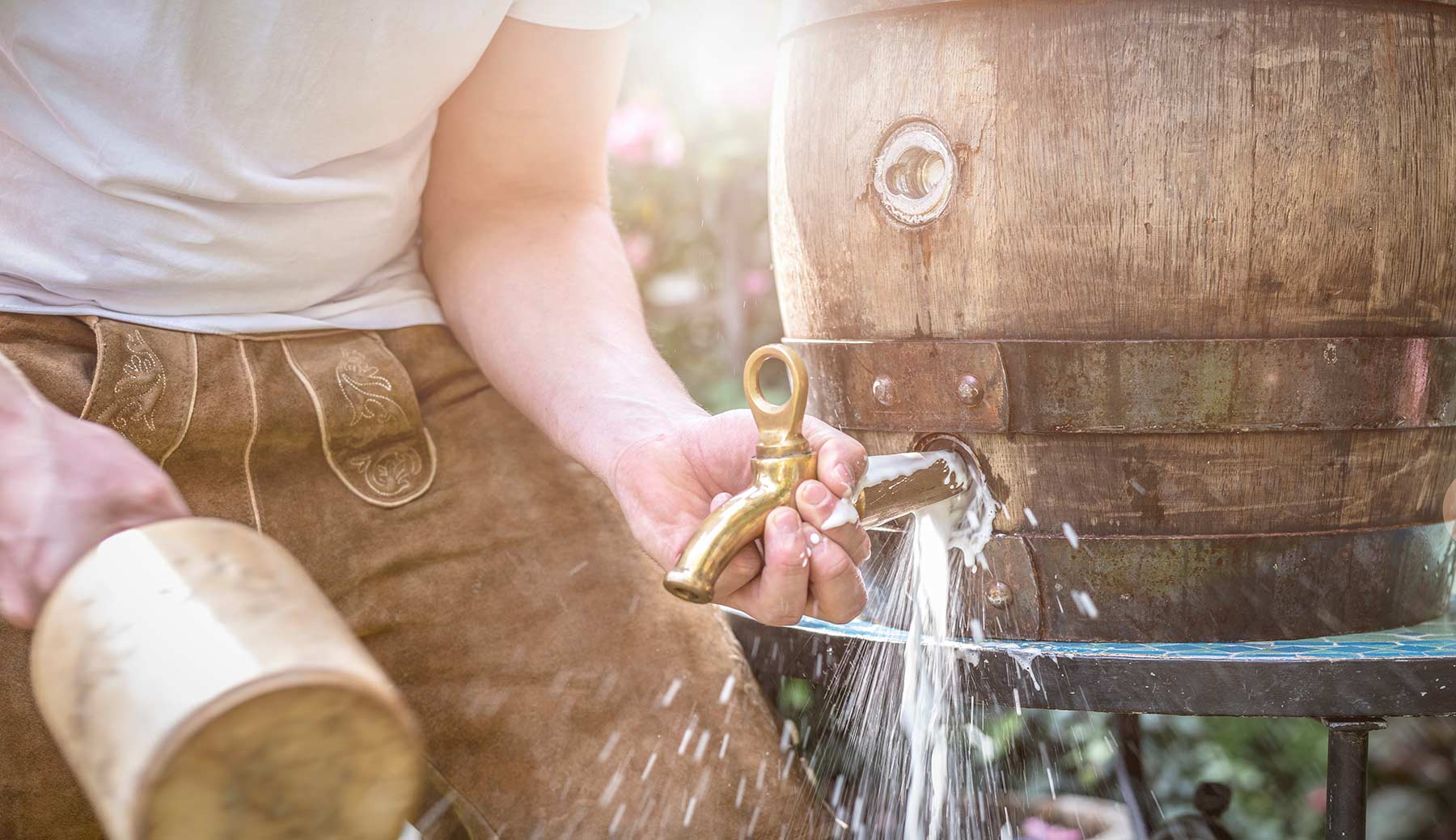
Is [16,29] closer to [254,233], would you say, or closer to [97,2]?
[97,2]

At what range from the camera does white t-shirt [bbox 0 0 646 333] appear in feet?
3.08

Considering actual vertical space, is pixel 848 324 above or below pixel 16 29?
below

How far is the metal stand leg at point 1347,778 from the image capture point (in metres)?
0.90

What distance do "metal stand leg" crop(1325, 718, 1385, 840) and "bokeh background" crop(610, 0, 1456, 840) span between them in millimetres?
934

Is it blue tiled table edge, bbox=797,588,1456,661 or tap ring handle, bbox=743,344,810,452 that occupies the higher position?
tap ring handle, bbox=743,344,810,452

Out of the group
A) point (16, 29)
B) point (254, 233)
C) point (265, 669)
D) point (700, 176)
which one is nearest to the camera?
point (265, 669)

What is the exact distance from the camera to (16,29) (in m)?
0.91

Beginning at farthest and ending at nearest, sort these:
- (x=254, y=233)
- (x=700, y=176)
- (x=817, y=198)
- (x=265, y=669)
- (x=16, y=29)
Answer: (x=700, y=176)
(x=817, y=198)
(x=254, y=233)
(x=16, y=29)
(x=265, y=669)

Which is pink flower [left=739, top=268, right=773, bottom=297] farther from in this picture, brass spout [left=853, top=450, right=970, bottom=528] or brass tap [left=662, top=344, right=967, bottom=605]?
brass tap [left=662, top=344, right=967, bottom=605]

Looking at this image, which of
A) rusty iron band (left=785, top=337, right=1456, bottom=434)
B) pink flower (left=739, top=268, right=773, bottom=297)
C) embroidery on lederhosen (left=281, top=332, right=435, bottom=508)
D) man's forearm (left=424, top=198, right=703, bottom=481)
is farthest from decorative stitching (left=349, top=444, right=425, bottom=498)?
pink flower (left=739, top=268, right=773, bottom=297)

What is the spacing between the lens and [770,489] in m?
0.81

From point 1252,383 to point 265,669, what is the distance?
2.63ft

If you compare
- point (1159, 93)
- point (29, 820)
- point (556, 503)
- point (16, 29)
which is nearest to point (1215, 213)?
point (1159, 93)

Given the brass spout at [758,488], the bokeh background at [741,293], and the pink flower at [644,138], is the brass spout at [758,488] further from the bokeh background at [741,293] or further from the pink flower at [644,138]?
the pink flower at [644,138]
